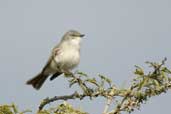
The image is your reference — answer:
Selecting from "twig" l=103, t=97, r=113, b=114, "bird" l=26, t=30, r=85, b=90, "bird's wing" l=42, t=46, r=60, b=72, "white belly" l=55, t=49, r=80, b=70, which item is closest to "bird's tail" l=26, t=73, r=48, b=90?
"bird" l=26, t=30, r=85, b=90

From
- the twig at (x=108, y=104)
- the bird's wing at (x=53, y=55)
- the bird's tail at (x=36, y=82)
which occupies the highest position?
the twig at (x=108, y=104)

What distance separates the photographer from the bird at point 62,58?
11008 millimetres

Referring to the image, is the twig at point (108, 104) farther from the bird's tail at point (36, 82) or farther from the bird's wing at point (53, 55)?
the bird's wing at point (53, 55)

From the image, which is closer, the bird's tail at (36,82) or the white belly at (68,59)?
the bird's tail at (36,82)

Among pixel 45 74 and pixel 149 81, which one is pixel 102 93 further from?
pixel 45 74

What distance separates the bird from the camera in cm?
1101

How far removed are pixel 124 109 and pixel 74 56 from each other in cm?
734

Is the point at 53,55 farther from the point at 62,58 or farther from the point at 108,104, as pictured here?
the point at 108,104

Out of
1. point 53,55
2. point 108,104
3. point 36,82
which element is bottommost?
point 36,82

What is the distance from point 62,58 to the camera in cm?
1154

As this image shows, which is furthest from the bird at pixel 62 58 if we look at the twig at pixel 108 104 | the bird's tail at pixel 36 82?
the twig at pixel 108 104

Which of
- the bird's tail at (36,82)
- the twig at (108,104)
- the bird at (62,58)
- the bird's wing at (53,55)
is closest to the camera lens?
the twig at (108,104)

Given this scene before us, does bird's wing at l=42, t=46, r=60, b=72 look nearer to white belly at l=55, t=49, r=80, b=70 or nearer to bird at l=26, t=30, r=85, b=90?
bird at l=26, t=30, r=85, b=90

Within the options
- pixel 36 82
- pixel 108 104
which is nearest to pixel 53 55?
pixel 36 82
